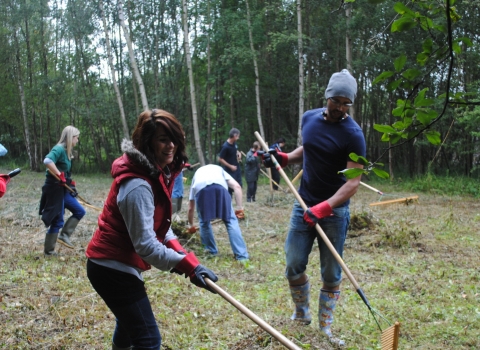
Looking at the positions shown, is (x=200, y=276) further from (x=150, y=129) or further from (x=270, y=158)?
(x=270, y=158)

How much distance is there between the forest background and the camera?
1711cm

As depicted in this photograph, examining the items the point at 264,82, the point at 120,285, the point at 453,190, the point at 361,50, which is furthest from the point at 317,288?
the point at 264,82

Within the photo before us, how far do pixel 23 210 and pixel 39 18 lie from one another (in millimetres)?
19309

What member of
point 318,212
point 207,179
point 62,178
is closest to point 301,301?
point 318,212

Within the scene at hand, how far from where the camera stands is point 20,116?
27.7 m

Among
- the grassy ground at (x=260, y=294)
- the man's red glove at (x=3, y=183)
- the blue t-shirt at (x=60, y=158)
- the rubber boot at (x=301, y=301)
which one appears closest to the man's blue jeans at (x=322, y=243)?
the rubber boot at (x=301, y=301)

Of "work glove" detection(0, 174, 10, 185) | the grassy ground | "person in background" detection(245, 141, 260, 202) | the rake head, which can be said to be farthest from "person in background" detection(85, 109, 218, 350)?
"person in background" detection(245, 141, 260, 202)

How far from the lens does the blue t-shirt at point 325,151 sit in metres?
3.33

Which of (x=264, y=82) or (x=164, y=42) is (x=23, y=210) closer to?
(x=264, y=82)

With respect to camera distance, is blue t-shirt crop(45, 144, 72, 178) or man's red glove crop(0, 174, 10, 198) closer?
man's red glove crop(0, 174, 10, 198)

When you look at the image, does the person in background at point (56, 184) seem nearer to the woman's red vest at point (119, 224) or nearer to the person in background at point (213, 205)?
the person in background at point (213, 205)

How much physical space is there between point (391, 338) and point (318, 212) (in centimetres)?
95

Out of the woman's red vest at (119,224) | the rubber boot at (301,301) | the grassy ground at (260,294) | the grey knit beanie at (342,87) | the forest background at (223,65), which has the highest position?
the forest background at (223,65)

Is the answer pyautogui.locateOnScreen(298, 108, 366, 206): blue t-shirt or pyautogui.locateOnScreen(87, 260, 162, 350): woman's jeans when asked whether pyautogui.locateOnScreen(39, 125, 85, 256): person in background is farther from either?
pyautogui.locateOnScreen(87, 260, 162, 350): woman's jeans
